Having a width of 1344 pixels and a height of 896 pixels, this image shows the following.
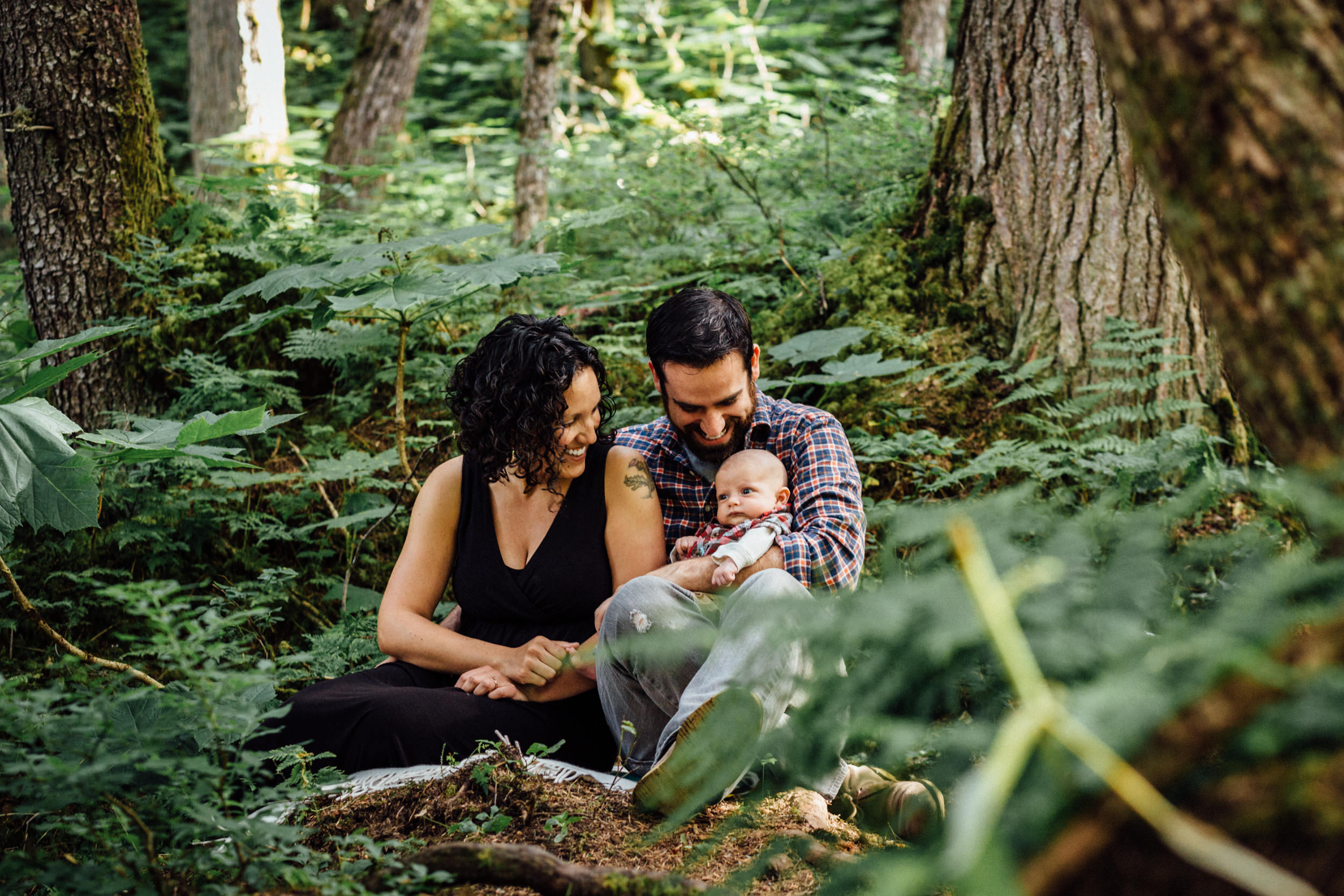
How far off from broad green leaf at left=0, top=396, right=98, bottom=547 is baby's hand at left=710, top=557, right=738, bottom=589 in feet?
5.33

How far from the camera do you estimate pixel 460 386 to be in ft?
9.41

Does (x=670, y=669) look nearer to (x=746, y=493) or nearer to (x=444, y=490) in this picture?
(x=746, y=493)

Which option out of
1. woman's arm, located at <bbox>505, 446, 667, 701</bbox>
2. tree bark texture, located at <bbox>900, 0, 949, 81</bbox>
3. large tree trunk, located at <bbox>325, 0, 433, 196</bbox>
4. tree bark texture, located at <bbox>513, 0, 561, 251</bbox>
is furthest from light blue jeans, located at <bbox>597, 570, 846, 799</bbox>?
tree bark texture, located at <bbox>900, 0, 949, 81</bbox>

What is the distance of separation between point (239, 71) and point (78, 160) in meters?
3.27

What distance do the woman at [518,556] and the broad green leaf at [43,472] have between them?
30.7 inches

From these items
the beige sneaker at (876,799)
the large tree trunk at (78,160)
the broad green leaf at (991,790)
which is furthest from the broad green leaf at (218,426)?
the large tree trunk at (78,160)

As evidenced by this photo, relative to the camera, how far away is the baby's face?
254 cm

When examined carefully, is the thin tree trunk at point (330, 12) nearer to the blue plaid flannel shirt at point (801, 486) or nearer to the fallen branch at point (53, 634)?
the blue plaid flannel shirt at point (801, 486)

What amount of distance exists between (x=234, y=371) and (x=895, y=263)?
3.25 m

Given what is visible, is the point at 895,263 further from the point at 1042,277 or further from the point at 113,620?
the point at 113,620

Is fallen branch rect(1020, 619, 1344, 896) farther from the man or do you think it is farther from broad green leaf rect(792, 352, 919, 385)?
broad green leaf rect(792, 352, 919, 385)

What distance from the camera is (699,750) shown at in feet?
5.85

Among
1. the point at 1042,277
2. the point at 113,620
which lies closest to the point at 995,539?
the point at 1042,277

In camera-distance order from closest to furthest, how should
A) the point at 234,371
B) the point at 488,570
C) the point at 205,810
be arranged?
the point at 205,810, the point at 488,570, the point at 234,371
